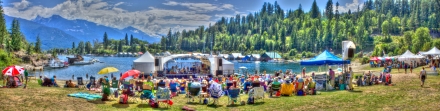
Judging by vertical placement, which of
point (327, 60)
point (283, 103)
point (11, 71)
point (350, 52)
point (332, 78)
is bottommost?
point (283, 103)

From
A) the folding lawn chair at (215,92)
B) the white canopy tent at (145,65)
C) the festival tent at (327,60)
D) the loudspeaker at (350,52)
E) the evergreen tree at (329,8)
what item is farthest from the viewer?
the evergreen tree at (329,8)

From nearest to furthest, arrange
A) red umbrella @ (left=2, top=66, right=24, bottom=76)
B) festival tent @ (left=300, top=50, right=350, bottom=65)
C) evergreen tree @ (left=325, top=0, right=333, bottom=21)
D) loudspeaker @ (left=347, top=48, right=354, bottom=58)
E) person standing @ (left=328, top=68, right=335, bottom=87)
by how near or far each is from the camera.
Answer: red umbrella @ (left=2, top=66, right=24, bottom=76)
person standing @ (left=328, top=68, right=335, bottom=87)
festival tent @ (left=300, top=50, right=350, bottom=65)
loudspeaker @ (left=347, top=48, right=354, bottom=58)
evergreen tree @ (left=325, top=0, right=333, bottom=21)

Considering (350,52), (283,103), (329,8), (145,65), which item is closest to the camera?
(283,103)

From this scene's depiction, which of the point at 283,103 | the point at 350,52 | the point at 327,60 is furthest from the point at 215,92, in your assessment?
the point at 350,52

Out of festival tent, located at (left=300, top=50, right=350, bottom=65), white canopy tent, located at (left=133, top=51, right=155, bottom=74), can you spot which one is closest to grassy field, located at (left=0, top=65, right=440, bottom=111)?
festival tent, located at (left=300, top=50, right=350, bottom=65)

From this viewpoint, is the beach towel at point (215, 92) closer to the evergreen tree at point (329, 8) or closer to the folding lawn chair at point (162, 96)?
the folding lawn chair at point (162, 96)

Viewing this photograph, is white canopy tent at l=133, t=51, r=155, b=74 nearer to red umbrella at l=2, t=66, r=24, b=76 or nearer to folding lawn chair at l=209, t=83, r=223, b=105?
red umbrella at l=2, t=66, r=24, b=76

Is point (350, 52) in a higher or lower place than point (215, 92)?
higher

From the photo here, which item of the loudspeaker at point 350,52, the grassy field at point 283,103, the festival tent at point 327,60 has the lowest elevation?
the grassy field at point 283,103

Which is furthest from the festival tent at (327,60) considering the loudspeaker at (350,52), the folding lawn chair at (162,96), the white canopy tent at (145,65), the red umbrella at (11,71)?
the white canopy tent at (145,65)

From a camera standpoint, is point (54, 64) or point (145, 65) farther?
point (54, 64)

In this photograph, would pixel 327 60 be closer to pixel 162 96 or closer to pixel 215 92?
pixel 215 92

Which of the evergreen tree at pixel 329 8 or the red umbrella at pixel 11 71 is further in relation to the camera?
the evergreen tree at pixel 329 8

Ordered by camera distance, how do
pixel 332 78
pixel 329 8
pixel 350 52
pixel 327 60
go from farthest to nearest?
pixel 329 8
pixel 350 52
pixel 327 60
pixel 332 78
